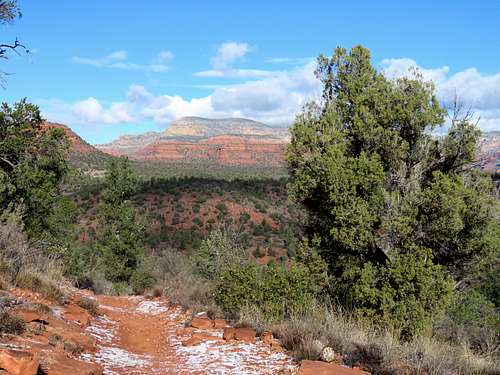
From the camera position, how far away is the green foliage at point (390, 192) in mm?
9602

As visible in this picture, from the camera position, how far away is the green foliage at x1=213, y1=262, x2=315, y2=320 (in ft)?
30.5

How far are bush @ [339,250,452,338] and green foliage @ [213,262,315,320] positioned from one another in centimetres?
132

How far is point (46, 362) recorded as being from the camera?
518 centimetres

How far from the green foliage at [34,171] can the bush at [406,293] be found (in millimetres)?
9794

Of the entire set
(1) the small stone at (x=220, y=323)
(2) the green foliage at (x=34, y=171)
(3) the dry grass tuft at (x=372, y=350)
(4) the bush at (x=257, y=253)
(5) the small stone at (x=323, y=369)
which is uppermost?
(2) the green foliage at (x=34, y=171)

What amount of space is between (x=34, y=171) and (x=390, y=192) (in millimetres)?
11543

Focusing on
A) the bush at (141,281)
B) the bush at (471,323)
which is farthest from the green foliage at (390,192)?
the bush at (141,281)

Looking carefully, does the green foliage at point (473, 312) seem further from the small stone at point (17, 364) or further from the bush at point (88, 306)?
the small stone at point (17, 364)

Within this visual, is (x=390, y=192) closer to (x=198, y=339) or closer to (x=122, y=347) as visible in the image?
(x=198, y=339)

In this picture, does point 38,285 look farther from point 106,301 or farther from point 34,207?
point 34,207

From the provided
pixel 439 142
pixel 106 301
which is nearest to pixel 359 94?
pixel 439 142

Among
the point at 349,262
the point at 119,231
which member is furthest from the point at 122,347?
the point at 119,231

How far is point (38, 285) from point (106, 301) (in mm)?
5701

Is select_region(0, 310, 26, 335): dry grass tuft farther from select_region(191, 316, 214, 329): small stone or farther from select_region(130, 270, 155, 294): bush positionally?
select_region(130, 270, 155, 294): bush
